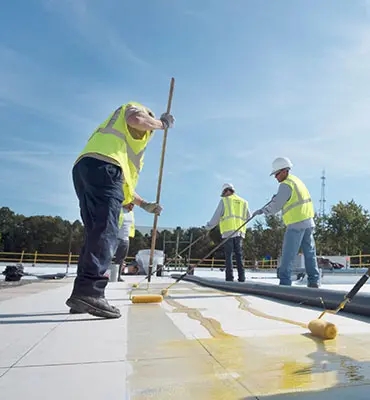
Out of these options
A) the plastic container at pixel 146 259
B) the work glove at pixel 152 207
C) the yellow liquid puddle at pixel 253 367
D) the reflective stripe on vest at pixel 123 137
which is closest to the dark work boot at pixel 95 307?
the yellow liquid puddle at pixel 253 367

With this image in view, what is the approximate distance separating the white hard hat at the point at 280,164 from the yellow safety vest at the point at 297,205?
17cm

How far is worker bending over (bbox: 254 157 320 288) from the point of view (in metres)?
4.32

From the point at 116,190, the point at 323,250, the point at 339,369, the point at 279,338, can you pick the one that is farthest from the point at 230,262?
the point at 323,250

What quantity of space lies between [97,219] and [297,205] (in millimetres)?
3039

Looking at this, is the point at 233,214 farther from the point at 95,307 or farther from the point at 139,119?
the point at 95,307

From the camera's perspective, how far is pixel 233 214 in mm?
6176

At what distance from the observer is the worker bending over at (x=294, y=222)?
432 cm

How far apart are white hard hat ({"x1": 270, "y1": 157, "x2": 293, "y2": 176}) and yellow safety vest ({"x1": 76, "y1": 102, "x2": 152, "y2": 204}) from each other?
259 cm

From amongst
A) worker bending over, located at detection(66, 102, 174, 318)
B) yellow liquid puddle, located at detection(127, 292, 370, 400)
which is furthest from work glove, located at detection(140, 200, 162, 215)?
yellow liquid puddle, located at detection(127, 292, 370, 400)

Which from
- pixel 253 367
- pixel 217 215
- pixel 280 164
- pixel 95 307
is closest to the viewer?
pixel 253 367

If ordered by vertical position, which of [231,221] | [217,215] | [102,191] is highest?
[217,215]

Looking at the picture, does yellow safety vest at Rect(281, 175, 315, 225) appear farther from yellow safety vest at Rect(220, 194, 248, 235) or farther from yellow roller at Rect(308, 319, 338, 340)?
yellow roller at Rect(308, 319, 338, 340)

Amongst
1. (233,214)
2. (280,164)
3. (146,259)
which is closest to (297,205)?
(280,164)

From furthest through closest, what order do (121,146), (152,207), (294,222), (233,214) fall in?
(233,214), (294,222), (152,207), (121,146)
